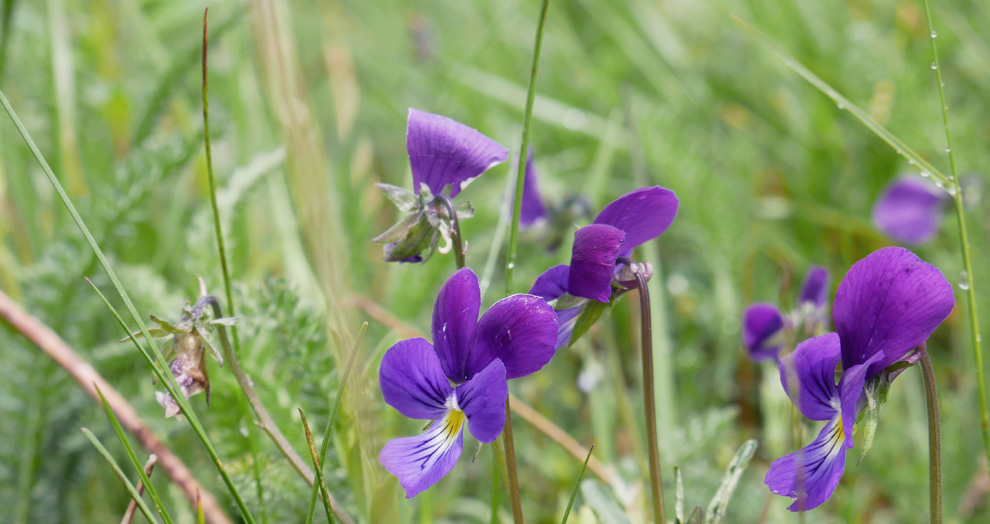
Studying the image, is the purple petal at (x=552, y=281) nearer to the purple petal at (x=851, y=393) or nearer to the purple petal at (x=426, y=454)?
the purple petal at (x=426, y=454)

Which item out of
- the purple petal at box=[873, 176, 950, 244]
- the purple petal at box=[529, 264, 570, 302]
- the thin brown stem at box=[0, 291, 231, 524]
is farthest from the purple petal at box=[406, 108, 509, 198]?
the purple petal at box=[873, 176, 950, 244]

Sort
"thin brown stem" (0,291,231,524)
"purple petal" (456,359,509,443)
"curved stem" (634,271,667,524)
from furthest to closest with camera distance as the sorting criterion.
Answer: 1. "thin brown stem" (0,291,231,524)
2. "curved stem" (634,271,667,524)
3. "purple petal" (456,359,509,443)

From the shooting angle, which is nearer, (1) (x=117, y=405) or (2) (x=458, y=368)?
(2) (x=458, y=368)

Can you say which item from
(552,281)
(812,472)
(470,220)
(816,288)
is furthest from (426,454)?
(470,220)

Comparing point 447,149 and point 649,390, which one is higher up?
point 447,149

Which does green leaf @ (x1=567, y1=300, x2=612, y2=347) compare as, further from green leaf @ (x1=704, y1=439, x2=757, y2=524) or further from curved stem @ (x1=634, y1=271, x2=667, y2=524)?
green leaf @ (x1=704, y1=439, x2=757, y2=524)

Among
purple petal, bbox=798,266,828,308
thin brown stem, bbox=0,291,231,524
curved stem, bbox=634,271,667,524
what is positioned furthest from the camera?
purple petal, bbox=798,266,828,308

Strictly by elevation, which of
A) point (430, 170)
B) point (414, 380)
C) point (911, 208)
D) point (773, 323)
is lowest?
point (911, 208)

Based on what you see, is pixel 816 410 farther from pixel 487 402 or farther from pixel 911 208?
pixel 911 208

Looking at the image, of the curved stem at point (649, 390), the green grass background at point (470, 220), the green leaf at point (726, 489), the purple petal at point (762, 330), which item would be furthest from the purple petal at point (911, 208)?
the curved stem at point (649, 390)
